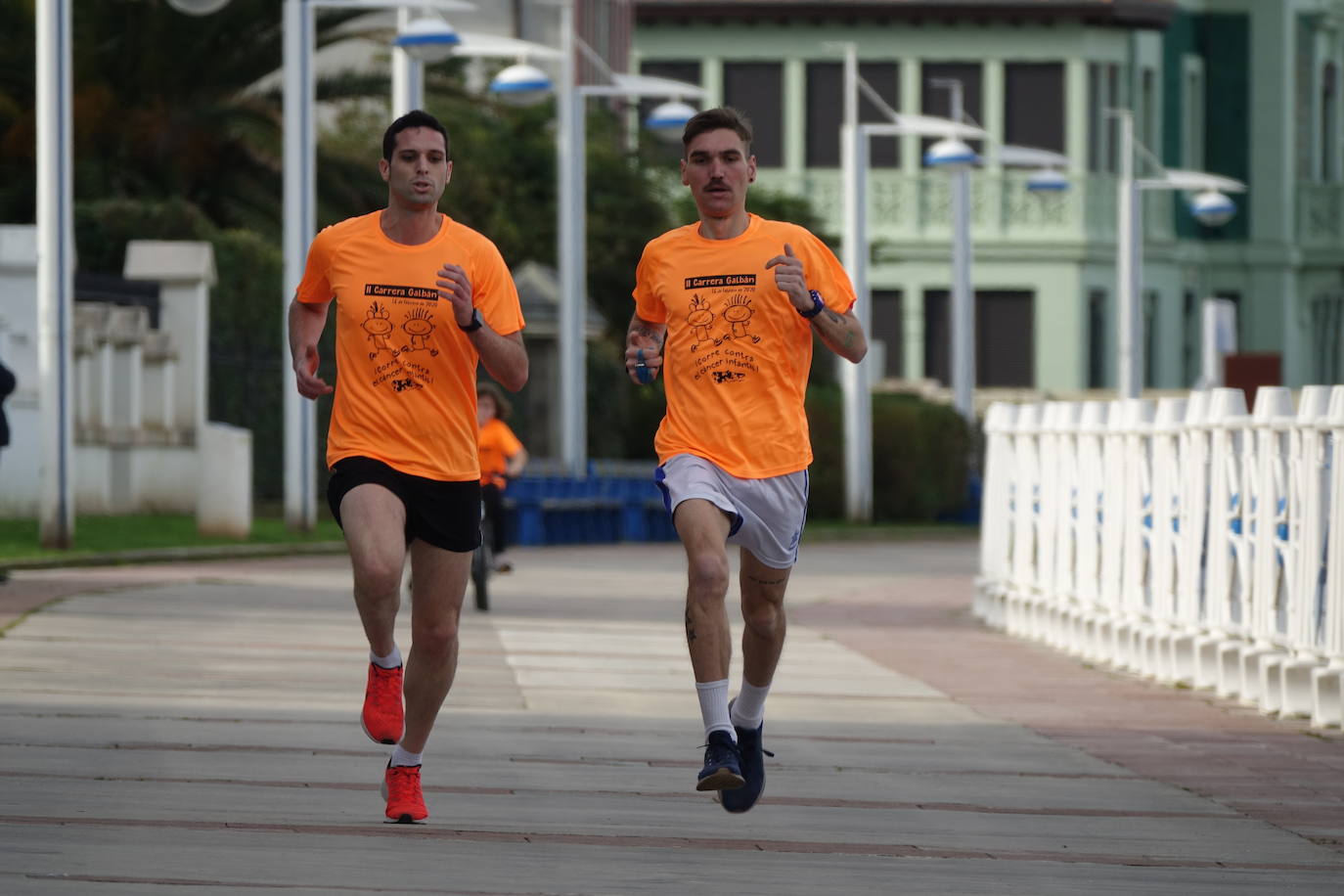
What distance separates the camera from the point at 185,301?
3034cm

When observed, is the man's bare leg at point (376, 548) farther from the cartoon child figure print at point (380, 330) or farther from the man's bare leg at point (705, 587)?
the man's bare leg at point (705, 587)

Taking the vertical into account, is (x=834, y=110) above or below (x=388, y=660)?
above

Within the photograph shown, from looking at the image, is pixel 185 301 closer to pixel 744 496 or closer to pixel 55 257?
pixel 55 257

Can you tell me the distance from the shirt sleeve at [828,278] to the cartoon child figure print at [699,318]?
0.34 m

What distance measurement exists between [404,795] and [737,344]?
1.65 metres

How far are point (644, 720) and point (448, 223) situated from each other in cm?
400

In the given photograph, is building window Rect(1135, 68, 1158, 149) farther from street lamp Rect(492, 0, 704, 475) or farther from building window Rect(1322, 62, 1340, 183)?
street lamp Rect(492, 0, 704, 475)

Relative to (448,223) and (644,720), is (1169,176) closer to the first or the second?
(644,720)

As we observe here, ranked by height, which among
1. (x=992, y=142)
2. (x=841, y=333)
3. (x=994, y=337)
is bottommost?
(x=841, y=333)

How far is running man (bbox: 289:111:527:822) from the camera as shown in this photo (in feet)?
27.0

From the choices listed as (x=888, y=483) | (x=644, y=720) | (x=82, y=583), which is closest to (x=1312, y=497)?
(x=644, y=720)

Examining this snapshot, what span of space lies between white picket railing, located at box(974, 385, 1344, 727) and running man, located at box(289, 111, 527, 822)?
4538 millimetres

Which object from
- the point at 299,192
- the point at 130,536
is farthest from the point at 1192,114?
the point at 130,536

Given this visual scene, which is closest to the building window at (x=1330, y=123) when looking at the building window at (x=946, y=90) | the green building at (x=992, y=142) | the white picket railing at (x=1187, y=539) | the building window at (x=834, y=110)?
the green building at (x=992, y=142)
